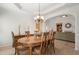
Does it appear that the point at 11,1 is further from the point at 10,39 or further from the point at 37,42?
the point at 37,42

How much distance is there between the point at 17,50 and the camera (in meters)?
1.73

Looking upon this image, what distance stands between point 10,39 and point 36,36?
1.69ft

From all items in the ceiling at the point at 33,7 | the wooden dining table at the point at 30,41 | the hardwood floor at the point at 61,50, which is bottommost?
the hardwood floor at the point at 61,50

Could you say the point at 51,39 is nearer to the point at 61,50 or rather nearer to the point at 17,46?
the point at 61,50

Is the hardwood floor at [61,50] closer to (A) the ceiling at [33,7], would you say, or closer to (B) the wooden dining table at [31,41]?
(B) the wooden dining table at [31,41]

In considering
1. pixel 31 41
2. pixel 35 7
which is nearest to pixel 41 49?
pixel 31 41

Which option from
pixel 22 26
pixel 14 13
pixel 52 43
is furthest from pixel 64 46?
pixel 14 13

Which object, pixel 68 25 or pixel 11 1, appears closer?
pixel 11 1

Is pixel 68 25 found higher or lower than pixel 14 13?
lower

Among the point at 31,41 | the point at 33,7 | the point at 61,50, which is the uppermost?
the point at 33,7

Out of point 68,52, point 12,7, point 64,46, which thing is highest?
point 12,7

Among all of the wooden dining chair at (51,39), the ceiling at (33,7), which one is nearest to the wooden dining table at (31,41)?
the wooden dining chair at (51,39)

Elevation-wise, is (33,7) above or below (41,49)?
above

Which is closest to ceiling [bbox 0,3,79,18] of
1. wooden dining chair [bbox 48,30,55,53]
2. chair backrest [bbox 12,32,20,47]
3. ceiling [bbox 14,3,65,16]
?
ceiling [bbox 14,3,65,16]
